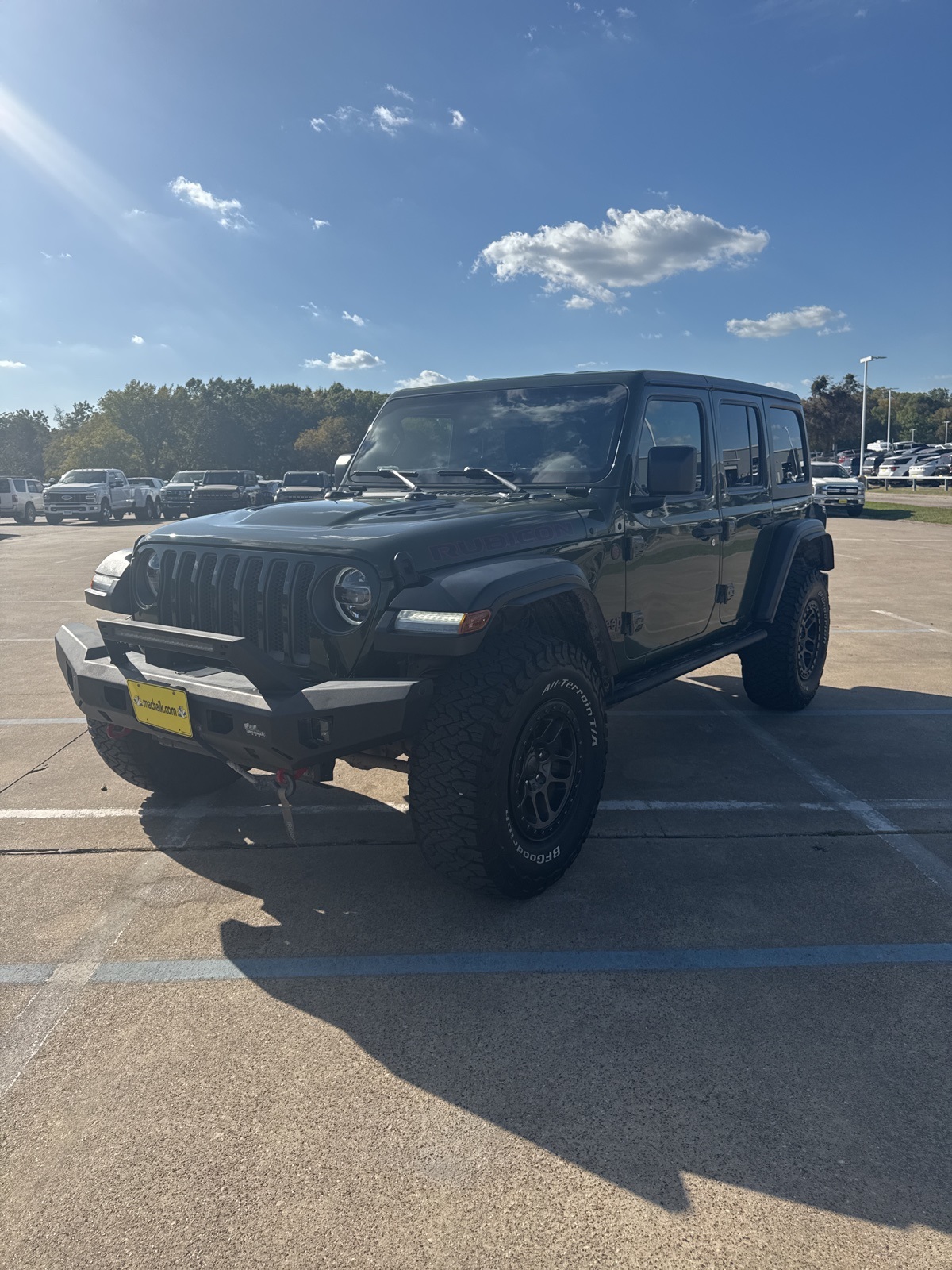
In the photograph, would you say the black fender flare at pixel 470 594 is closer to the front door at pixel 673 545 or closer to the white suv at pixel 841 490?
the front door at pixel 673 545

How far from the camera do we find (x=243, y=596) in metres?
3.38

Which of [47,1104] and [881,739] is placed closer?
[47,1104]

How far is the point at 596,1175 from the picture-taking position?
2129 millimetres

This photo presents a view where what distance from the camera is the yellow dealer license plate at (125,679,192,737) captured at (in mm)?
3137

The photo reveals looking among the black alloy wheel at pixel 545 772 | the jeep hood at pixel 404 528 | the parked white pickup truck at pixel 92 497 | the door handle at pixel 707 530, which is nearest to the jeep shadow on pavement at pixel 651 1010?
the black alloy wheel at pixel 545 772

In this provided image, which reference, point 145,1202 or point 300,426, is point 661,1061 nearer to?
point 145,1202

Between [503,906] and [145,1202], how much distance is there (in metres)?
1.61

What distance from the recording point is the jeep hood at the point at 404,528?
3244 mm

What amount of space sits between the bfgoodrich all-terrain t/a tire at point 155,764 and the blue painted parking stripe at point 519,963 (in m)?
1.12

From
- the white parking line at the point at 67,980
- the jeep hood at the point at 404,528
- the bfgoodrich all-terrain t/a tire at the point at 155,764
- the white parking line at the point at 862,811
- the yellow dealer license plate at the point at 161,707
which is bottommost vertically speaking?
the white parking line at the point at 862,811

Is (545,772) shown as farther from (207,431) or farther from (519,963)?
(207,431)

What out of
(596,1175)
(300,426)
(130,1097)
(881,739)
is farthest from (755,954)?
(300,426)

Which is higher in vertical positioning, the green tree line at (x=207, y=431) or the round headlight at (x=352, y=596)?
the green tree line at (x=207, y=431)

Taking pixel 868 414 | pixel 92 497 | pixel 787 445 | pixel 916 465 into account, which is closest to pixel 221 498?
pixel 92 497
